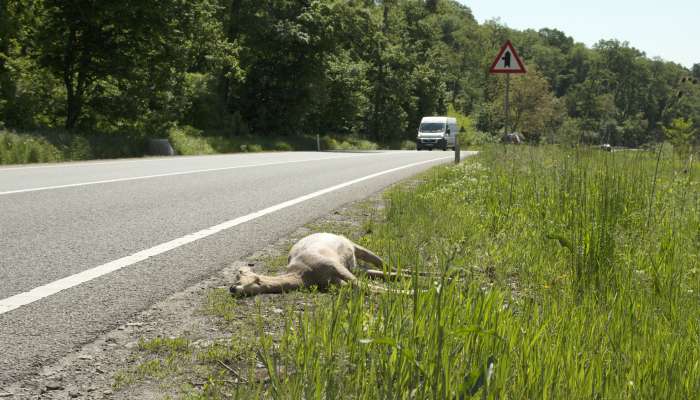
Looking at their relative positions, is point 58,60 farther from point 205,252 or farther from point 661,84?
point 661,84

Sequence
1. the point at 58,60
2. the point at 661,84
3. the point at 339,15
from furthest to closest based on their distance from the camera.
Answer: the point at 661,84 → the point at 339,15 → the point at 58,60

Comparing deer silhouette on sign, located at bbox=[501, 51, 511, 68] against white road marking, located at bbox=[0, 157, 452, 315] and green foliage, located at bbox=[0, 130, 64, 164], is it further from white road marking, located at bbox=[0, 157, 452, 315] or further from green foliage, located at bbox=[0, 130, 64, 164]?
green foliage, located at bbox=[0, 130, 64, 164]

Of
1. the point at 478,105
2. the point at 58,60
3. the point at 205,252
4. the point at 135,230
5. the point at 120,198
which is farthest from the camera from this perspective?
the point at 478,105

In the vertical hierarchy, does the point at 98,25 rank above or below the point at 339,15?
below

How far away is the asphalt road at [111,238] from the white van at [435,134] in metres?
30.5

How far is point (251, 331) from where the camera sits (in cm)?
310

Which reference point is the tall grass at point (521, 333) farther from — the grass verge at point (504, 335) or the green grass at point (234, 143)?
the green grass at point (234, 143)

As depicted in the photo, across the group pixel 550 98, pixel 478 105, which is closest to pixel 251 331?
pixel 550 98

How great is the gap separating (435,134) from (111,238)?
37.1 metres

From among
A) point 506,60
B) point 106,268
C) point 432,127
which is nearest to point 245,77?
point 432,127

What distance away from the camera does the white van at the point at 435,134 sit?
135ft

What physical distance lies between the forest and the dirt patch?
3.27m

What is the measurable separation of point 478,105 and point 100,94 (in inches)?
3118

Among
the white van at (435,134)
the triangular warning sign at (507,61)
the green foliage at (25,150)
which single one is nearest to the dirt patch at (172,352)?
the triangular warning sign at (507,61)
